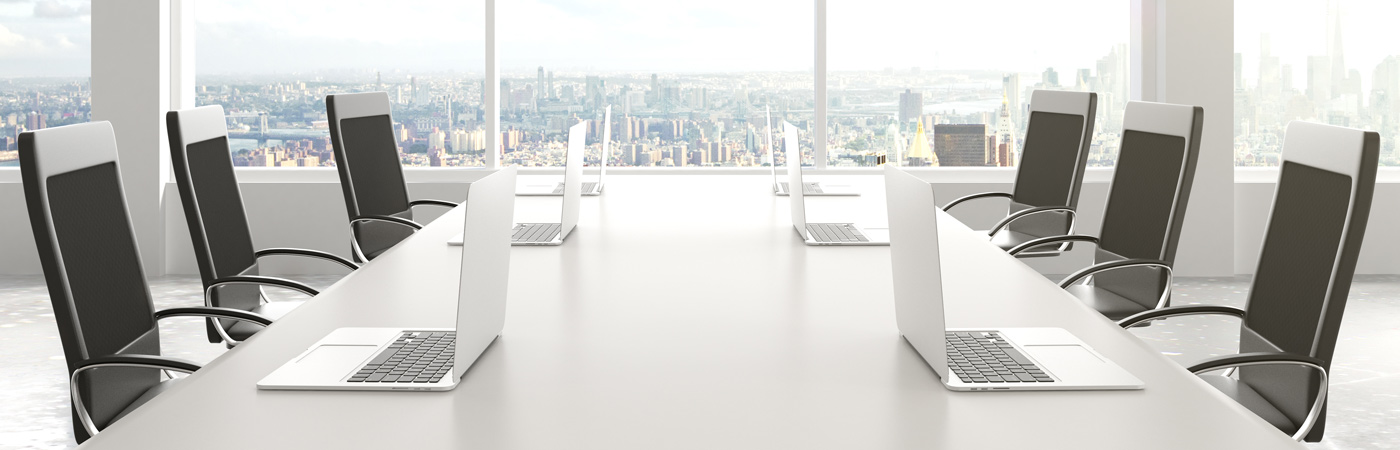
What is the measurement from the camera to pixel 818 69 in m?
6.64

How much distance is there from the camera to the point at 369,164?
14.2 ft

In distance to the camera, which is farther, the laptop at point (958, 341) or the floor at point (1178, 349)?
the floor at point (1178, 349)

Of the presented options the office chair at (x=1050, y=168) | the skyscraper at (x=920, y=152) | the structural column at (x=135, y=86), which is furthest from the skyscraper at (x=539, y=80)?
the office chair at (x=1050, y=168)

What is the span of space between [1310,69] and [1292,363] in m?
5.19

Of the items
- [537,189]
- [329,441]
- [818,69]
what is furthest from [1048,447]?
[818,69]

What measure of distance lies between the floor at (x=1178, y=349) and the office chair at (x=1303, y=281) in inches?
51.7

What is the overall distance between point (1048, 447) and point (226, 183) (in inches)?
106

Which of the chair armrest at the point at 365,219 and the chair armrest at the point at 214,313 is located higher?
the chair armrest at the point at 365,219

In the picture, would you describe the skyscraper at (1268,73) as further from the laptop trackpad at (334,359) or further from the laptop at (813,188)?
the laptop trackpad at (334,359)

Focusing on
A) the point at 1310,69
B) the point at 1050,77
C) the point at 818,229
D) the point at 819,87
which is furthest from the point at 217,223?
the point at 1310,69

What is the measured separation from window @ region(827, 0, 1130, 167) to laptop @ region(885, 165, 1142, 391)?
4.94 meters

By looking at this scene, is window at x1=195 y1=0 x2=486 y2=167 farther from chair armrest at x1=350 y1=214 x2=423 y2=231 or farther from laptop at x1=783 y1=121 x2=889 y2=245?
laptop at x1=783 y1=121 x2=889 y2=245

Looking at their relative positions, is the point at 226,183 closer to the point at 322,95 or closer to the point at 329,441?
the point at 329,441

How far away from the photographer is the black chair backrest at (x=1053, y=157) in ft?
13.8
